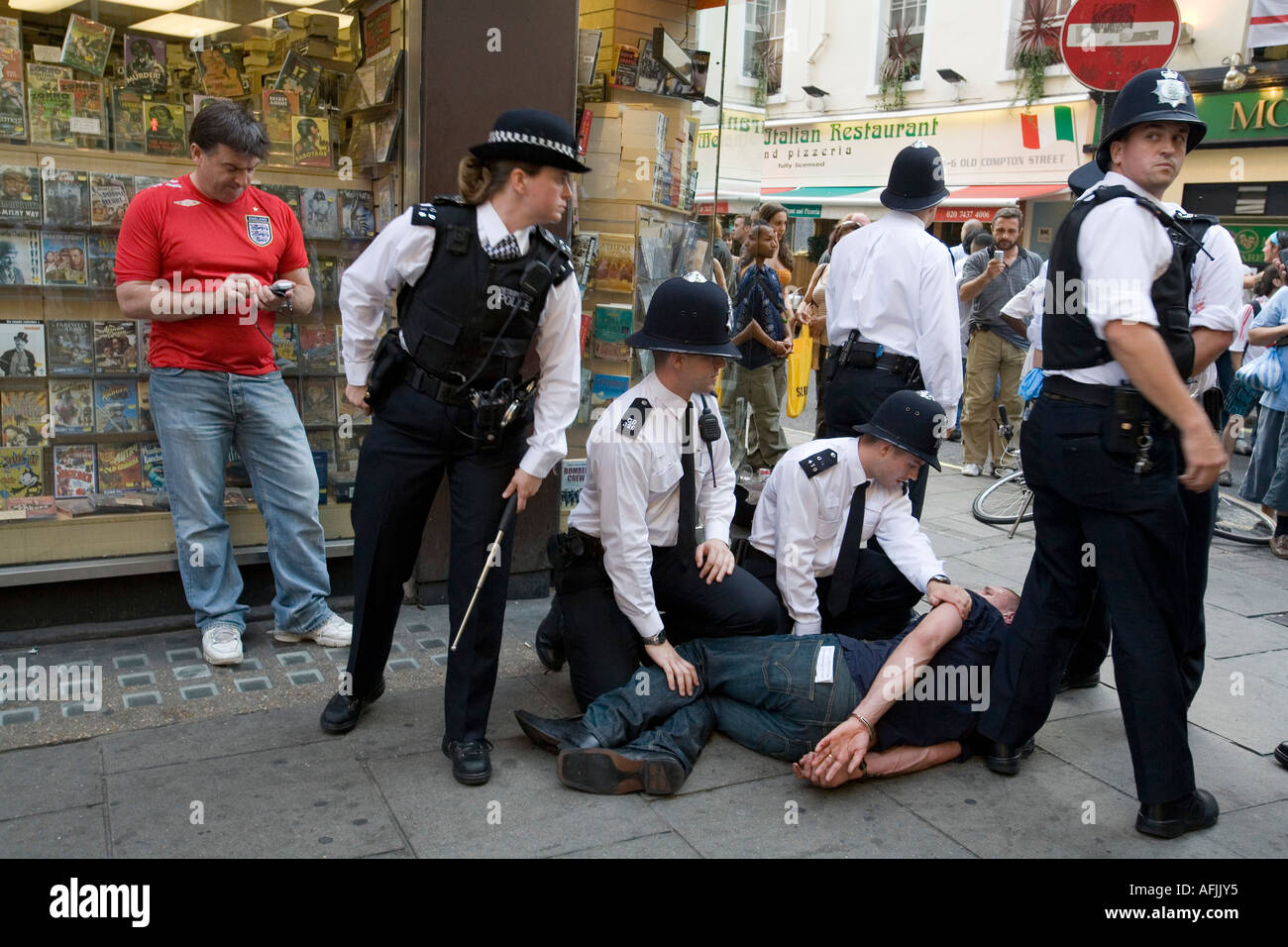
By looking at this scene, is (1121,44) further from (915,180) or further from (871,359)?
(871,359)

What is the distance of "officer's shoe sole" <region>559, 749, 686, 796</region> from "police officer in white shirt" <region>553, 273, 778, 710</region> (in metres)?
0.37

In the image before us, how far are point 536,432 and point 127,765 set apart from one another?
161cm

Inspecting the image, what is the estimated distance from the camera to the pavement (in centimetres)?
317

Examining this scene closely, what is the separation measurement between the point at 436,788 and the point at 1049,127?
18661mm

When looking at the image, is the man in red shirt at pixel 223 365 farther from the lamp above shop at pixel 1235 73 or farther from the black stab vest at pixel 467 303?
the lamp above shop at pixel 1235 73

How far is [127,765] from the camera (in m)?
3.49

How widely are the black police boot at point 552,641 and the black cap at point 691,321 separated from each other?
109 cm

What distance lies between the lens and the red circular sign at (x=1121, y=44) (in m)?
6.27

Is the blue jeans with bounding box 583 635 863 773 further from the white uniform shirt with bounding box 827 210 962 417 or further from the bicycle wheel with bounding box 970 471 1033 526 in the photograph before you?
the bicycle wheel with bounding box 970 471 1033 526

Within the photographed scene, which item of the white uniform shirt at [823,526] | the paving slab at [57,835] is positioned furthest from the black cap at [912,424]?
the paving slab at [57,835]
